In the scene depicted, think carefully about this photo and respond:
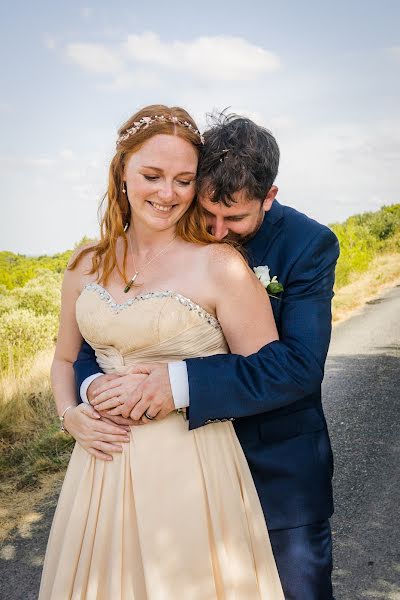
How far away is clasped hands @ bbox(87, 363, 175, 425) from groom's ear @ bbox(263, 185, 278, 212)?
2.58 ft

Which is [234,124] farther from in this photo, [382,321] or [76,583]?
[382,321]

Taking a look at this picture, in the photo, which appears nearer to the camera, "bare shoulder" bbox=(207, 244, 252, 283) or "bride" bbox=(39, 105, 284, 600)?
"bride" bbox=(39, 105, 284, 600)

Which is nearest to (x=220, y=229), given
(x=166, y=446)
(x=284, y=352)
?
(x=284, y=352)

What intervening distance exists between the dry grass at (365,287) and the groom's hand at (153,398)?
10306 millimetres

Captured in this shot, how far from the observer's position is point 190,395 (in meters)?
2.17

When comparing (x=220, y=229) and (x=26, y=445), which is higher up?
(x=220, y=229)

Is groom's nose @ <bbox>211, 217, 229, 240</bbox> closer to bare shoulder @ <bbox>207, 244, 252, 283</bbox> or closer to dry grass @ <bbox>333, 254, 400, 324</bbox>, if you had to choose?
bare shoulder @ <bbox>207, 244, 252, 283</bbox>

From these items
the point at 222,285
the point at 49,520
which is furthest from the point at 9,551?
the point at 222,285

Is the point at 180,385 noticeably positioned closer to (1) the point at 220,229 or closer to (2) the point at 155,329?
(2) the point at 155,329

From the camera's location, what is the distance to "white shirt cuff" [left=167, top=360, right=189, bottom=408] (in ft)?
7.14

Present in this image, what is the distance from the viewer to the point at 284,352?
2.19m

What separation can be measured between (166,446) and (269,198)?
1079 millimetres

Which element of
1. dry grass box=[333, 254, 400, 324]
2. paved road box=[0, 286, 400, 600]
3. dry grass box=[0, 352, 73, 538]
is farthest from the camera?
dry grass box=[333, 254, 400, 324]

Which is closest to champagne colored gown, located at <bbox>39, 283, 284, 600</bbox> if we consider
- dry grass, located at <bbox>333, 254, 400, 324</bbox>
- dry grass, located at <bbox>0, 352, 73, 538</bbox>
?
dry grass, located at <bbox>0, 352, 73, 538</bbox>
